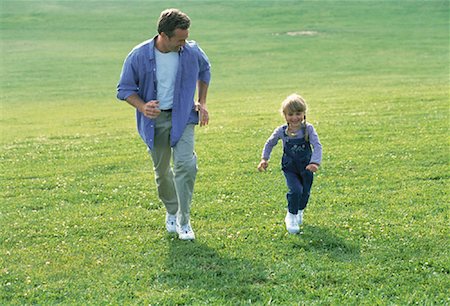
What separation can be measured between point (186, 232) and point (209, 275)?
3.65 ft

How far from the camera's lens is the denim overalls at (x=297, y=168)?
7996mm

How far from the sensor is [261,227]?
8141mm

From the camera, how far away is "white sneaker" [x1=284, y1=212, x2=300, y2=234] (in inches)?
310

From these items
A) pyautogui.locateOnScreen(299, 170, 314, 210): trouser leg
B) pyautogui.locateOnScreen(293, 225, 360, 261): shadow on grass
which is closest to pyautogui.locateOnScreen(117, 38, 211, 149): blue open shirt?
pyautogui.locateOnScreen(299, 170, 314, 210): trouser leg

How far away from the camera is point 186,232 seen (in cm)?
788

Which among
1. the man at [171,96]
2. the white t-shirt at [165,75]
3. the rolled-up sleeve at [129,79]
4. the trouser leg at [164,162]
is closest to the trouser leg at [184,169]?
the man at [171,96]

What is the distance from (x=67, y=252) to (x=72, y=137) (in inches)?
334

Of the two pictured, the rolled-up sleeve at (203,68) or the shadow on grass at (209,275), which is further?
the rolled-up sleeve at (203,68)

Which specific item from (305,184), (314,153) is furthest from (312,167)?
(305,184)

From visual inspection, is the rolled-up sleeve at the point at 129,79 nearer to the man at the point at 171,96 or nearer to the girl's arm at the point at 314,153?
the man at the point at 171,96

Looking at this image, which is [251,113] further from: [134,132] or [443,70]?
[443,70]

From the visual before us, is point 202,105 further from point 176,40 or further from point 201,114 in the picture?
point 176,40

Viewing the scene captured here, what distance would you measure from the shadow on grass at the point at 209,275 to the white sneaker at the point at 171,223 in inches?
19.5

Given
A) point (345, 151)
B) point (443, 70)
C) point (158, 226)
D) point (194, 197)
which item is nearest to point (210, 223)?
point (158, 226)
